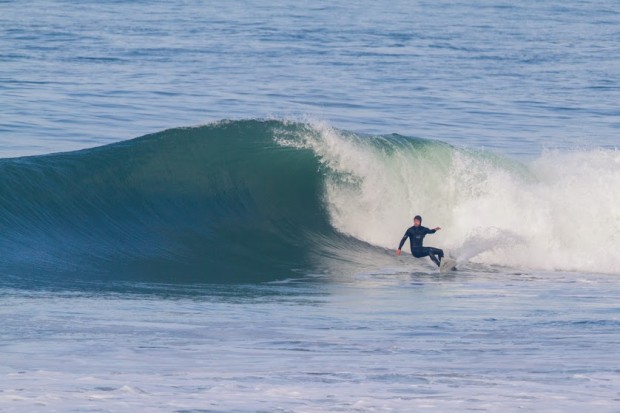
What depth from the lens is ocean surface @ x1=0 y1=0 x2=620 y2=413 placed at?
757 cm

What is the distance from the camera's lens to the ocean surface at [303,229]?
7.57 metres

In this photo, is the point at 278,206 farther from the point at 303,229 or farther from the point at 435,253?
the point at 435,253

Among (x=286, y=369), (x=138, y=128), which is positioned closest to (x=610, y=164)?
(x=138, y=128)

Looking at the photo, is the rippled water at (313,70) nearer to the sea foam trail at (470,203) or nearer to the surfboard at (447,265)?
the sea foam trail at (470,203)

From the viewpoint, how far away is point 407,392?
7129 mm

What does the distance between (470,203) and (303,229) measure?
280cm

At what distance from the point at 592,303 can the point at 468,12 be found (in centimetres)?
3964

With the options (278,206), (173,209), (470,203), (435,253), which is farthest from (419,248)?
(173,209)

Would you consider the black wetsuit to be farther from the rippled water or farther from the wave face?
the rippled water

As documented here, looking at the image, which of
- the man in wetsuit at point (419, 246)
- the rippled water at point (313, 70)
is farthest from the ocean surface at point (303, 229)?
the man in wetsuit at point (419, 246)

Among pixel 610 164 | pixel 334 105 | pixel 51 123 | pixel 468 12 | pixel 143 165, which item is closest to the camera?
pixel 143 165

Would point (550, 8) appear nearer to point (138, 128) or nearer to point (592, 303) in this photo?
point (138, 128)

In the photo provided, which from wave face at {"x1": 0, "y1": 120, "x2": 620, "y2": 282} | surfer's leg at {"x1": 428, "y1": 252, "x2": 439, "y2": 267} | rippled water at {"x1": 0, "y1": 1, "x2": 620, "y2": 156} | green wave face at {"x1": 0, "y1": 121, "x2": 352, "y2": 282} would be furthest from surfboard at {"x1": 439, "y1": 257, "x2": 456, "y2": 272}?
rippled water at {"x1": 0, "y1": 1, "x2": 620, "y2": 156}

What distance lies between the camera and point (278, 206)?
16312 millimetres
